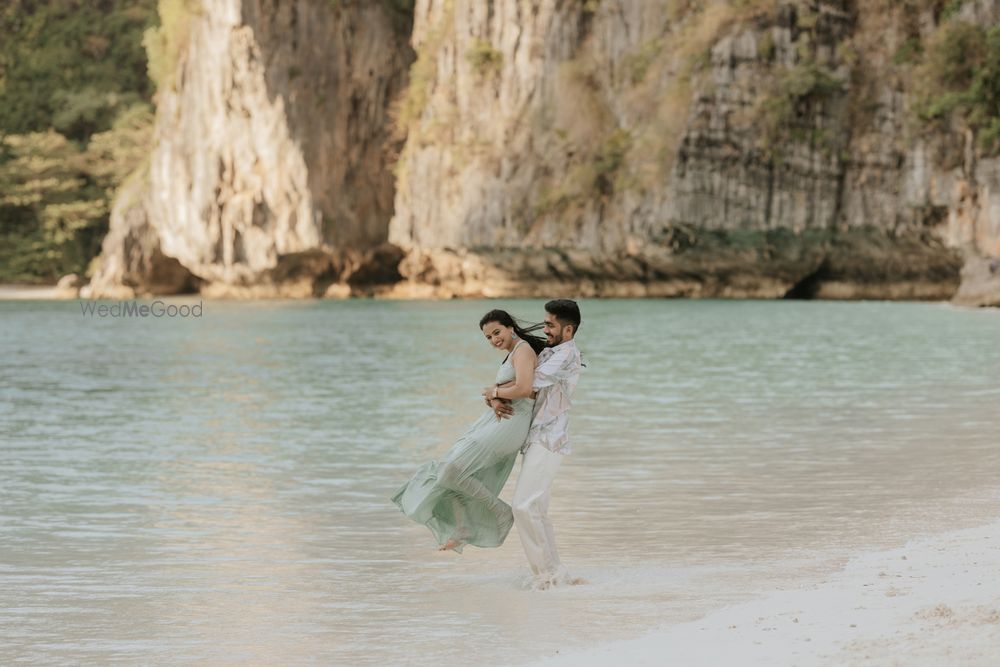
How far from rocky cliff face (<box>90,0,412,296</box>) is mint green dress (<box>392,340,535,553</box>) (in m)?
51.7

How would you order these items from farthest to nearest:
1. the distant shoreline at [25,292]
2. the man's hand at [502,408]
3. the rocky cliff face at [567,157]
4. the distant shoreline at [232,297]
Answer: the distant shoreline at [25,292] < the distant shoreline at [232,297] < the rocky cliff face at [567,157] < the man's hand at [502,408]

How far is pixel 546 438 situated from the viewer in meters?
6.54

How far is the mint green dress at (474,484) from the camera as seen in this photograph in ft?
21.5

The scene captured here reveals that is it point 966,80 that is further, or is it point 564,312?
point 966,80

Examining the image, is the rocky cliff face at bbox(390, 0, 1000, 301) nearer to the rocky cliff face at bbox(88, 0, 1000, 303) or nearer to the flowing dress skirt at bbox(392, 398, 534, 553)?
the rocky cliff face at bbox(88, 0, 1000, 303)

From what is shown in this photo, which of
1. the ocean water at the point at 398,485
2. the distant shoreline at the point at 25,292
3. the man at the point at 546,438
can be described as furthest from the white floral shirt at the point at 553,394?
the distant shoreline at the point at 25,292

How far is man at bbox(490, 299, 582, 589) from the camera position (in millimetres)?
6500

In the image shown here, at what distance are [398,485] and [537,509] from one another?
3743 mm

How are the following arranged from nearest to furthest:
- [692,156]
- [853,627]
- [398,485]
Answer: [853,627] → [398,485] → [692,156]

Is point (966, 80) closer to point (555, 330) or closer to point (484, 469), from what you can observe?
point (555, 330)

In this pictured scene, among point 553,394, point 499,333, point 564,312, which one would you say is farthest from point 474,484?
point 564,312

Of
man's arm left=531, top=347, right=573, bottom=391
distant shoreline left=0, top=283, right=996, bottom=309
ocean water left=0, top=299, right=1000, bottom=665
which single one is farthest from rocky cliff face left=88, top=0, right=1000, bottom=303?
man's arm left=531, top=347, right=573, bottom=391

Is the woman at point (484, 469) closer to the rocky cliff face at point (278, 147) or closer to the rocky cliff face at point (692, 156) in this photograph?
the rocky cliff face at point (692, 156)

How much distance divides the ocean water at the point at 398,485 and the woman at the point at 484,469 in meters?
0.30
